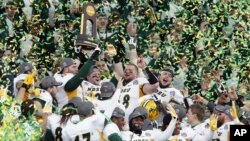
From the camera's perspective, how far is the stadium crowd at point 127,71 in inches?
560

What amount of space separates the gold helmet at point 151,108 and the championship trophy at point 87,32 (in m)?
1.05

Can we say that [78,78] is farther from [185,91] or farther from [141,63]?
[185,91]

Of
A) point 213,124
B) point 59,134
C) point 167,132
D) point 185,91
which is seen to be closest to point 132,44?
point 185,91

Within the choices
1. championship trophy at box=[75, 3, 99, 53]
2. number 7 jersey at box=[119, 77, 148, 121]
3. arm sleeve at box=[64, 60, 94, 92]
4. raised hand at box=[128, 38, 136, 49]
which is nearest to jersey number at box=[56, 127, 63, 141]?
arm sleeve at box=[64, 60, 94, 92]

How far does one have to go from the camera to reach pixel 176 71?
2020 centimetres

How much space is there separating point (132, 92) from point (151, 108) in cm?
59

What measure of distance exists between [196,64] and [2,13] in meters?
3.43

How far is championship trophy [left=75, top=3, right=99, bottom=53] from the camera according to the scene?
16.2 meters

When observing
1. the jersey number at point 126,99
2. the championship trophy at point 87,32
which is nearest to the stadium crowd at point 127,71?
the jersey number at point 126,99

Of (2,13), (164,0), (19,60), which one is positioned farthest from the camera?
(164,0)

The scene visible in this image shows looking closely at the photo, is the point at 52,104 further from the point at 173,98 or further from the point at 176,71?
the point at 176,71

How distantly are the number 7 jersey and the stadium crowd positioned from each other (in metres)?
0.01

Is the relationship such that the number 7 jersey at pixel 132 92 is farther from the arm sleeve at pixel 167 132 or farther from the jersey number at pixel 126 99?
the arm sleeve at pixel 167 132

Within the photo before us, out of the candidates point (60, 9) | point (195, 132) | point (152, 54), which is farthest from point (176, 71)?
point (195, 132)
